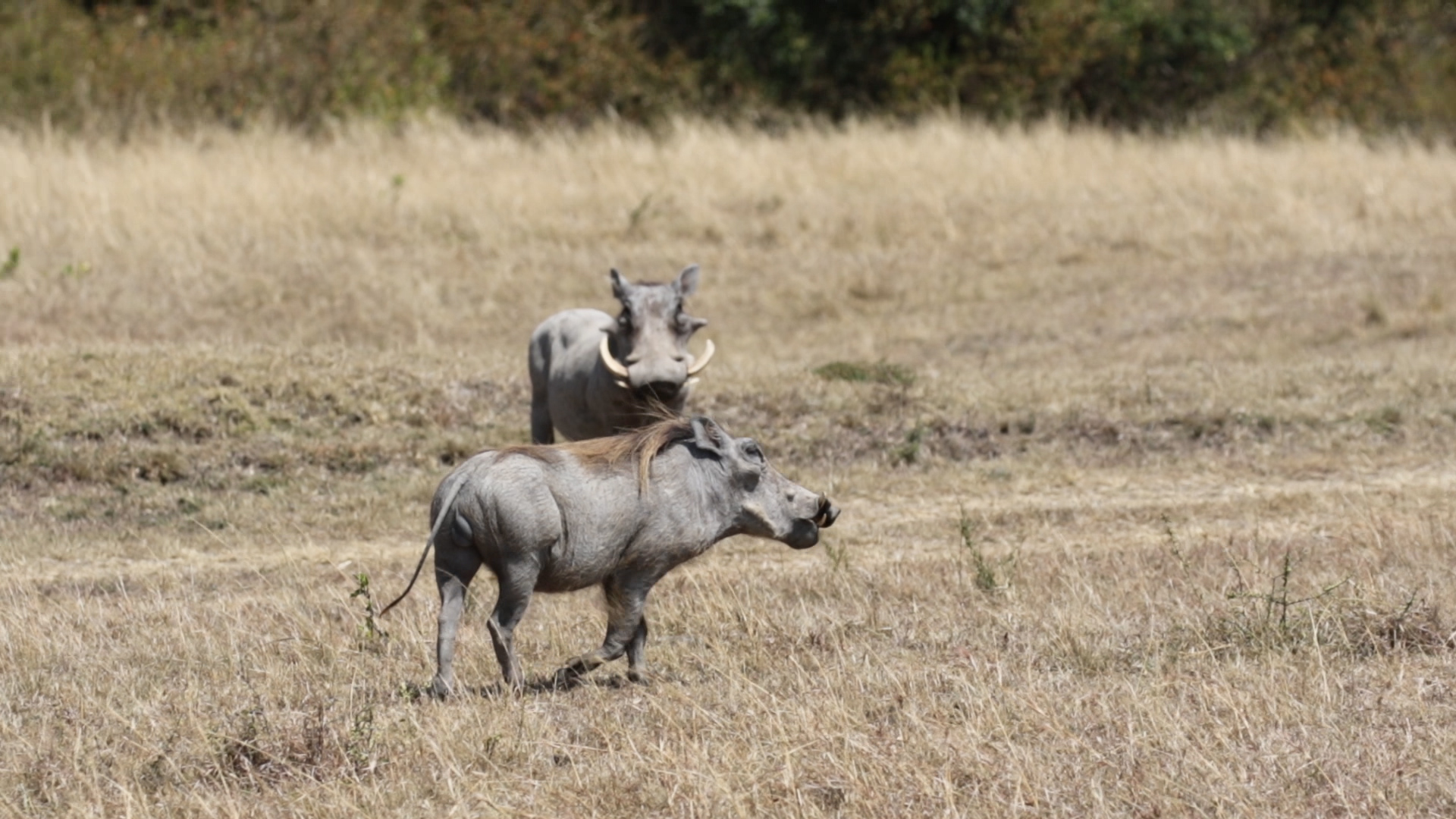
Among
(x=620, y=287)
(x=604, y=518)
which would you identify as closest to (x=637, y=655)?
(x=604, y=518)

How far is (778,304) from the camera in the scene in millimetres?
15883

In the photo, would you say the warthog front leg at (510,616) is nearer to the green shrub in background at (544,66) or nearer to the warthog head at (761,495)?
the warthog head at (761,495)

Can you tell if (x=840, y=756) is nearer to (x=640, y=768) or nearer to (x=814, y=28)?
(x=640, y=768)

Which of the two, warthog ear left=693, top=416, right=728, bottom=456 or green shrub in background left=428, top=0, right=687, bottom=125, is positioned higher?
warthog ear left=693, top=416, right=728, bottom=456

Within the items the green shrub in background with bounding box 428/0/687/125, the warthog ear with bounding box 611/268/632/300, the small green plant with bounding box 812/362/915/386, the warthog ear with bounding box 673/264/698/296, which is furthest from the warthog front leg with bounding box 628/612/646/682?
the green shrub in background with bounding box 428/0/687/125

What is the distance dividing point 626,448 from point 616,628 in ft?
1.84

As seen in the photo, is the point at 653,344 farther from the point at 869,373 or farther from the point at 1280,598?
the point at 869,373

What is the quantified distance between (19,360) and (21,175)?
20.2 ft

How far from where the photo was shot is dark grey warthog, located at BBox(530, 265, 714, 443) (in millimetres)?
8180

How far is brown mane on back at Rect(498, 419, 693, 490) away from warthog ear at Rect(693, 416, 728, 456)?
0.13 ft

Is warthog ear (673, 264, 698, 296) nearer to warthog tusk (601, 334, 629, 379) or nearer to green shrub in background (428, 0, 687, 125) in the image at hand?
warthog tusk (601, 334, 629, 379)

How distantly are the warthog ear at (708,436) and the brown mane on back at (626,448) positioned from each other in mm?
41

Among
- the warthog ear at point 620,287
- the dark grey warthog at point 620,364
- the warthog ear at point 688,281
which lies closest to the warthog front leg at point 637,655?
the dark grey warthog at point 620,364

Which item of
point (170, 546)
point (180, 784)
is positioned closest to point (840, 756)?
point (180, 784)
